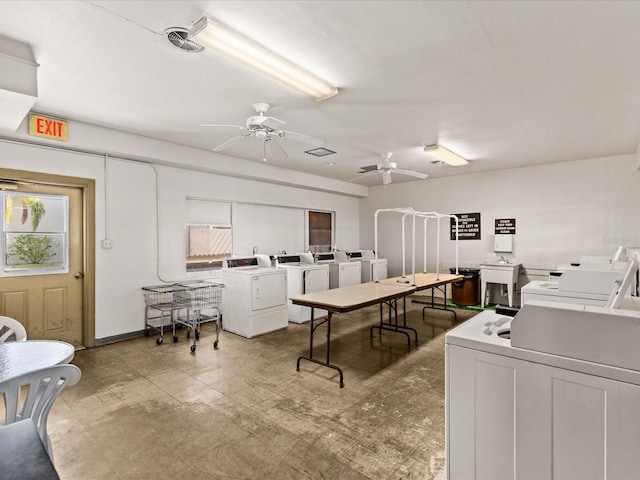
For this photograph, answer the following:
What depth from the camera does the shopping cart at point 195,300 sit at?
4.66 meters

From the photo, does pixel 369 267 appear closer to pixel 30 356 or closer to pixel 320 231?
pixel 320 231

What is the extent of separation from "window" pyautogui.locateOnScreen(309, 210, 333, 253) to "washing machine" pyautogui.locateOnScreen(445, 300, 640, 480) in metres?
6.34

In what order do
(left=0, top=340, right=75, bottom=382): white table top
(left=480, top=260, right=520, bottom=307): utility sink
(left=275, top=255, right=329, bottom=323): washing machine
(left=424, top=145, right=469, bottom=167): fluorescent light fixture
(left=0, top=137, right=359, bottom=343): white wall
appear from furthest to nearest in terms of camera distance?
1. (left=480, top=260, right=520, bottom=307): utility sink
2. (left=275, top=255, right=329, bottom=323): washing machine
3. (left=424, top=145, right=469, bottom=167): fluorescent light fixture
4. (left=0, top=137, right=359, bottom=343): white wall
5. (left=0, top=340, right=75, bottom=382): white table top

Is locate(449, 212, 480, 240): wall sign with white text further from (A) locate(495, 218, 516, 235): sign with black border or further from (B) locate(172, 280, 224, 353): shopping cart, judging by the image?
(B) locate(172, 280, 224, 353): shopping cart

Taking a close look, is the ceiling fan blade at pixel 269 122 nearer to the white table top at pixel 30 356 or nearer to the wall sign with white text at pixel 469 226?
the white table top at pixel 30 356

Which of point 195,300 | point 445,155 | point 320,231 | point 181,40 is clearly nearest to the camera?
point 181,40

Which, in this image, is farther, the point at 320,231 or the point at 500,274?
the point at 320,231

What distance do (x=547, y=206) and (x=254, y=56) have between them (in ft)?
20.3

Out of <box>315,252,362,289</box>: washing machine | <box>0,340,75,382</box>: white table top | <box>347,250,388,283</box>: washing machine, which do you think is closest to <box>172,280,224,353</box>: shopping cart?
<box>315,252,362,289</box>: washing machine

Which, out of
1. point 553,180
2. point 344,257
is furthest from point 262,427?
point 553,180

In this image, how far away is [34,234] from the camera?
400cm

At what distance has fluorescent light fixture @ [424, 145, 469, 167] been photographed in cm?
494

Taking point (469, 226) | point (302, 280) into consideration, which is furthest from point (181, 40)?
point (469, 226)

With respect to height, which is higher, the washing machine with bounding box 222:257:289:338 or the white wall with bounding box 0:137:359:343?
the white wall with bounding box 0:137:359:343
